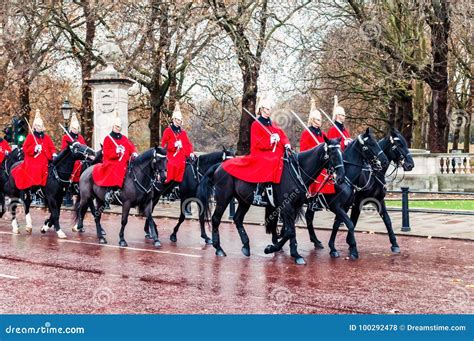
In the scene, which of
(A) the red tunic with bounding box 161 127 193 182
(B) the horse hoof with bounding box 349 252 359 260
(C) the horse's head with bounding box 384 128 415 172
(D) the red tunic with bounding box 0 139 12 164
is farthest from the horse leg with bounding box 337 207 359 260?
Answer: (D) the red tunic with bounding box 0 139 12 164

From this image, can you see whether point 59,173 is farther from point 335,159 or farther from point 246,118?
point 246,118

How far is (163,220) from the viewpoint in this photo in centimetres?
1841

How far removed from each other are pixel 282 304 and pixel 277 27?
66.7ft

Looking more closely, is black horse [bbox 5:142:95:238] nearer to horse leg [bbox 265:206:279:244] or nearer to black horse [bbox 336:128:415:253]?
horse leg [bbox 265:206:279:244]

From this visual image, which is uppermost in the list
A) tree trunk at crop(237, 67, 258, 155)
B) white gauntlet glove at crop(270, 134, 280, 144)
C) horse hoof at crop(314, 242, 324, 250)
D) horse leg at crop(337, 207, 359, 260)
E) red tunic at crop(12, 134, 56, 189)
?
tree trunk at crop(237, 67, 258, 155)

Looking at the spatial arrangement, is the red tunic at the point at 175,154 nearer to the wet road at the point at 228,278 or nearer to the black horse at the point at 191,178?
the black horse at the point at 191,178

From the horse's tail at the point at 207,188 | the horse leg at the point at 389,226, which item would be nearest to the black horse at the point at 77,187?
the horse's tail at the point at 207,188

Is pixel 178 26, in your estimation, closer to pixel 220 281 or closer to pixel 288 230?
pixel 288 230

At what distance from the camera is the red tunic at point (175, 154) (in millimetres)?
14039

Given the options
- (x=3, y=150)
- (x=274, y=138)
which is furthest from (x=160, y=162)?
(x=3, y=150)

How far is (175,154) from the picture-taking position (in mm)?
14156

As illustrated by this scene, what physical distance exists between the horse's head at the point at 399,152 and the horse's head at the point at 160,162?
4386 mm

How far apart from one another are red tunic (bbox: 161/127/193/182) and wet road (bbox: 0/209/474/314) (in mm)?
1531

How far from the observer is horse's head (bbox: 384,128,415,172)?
11805 mm
